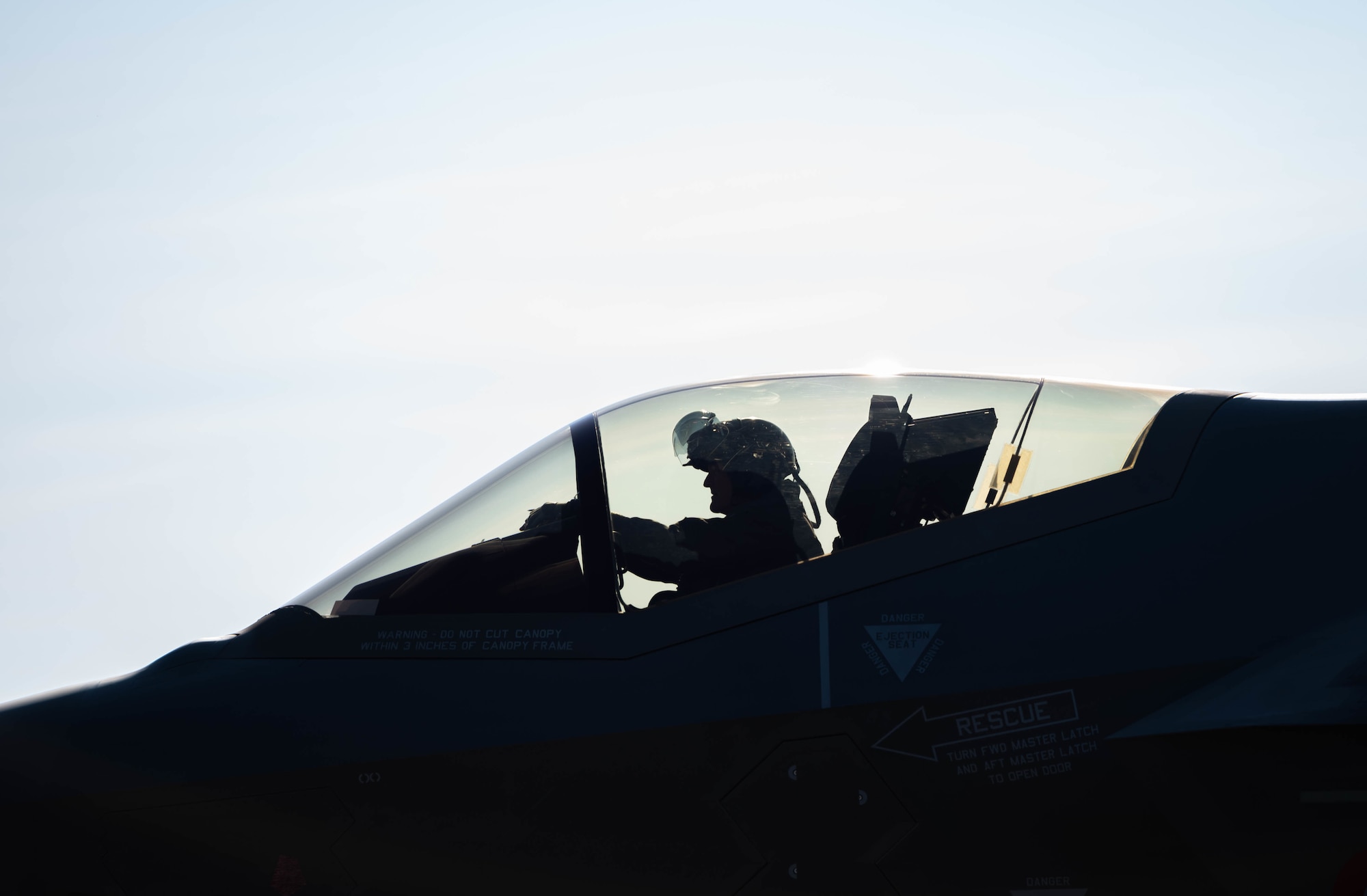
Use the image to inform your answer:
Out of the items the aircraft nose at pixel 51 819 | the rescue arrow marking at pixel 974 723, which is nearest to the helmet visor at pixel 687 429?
the rescue arrow marking at pixel 974 723

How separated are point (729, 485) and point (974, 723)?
4.05 ft

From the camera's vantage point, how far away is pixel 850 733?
319cm

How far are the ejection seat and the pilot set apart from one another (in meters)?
0.15

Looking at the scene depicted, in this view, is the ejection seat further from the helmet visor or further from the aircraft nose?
the aircraft nose

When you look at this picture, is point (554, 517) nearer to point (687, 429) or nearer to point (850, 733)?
point (687, 429)

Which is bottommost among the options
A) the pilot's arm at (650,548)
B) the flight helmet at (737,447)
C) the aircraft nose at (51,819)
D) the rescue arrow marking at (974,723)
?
the rescue arrow marking at (974,723)

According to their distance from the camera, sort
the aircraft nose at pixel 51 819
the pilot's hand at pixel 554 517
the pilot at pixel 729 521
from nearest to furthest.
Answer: the aircraft nose at pixel 51 819 < the pilot at pixel 729 521 < the pilot's hand at pixel 554 517

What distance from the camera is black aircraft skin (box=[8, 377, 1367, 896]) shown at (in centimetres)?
306

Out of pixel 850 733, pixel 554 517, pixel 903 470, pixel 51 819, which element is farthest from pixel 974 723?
pixel 51 819

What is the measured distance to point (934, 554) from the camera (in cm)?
341

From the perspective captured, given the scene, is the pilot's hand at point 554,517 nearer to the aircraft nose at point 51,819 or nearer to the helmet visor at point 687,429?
the helmet visor at point 687,429

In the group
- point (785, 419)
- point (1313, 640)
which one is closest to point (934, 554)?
point (785, 419)

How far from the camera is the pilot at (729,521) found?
3.63 m

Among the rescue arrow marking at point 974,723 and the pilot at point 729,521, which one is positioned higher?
the pilot at point 729,521
